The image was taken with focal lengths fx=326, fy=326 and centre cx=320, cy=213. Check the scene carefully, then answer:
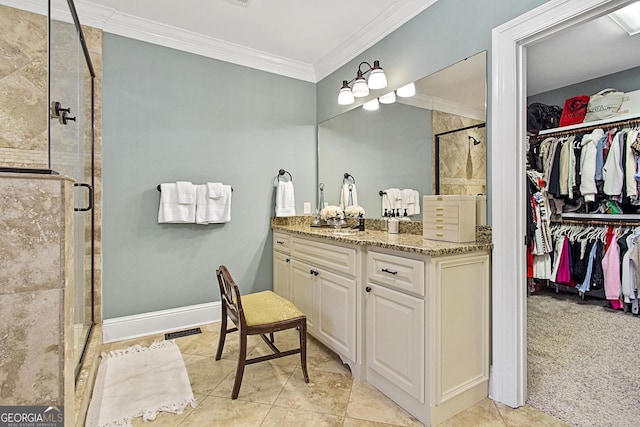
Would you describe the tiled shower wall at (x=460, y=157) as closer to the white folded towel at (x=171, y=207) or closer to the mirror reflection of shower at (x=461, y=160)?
the mirror reflection of shower at (x=461, y=160)

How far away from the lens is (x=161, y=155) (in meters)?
2.71

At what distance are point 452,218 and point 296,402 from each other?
1.34m

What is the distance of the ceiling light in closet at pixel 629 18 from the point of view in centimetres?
234

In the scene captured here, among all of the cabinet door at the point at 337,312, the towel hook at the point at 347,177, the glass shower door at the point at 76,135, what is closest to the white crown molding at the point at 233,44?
the glass shower door at the point at 76,135

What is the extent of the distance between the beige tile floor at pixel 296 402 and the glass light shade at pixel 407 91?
6.47 ft

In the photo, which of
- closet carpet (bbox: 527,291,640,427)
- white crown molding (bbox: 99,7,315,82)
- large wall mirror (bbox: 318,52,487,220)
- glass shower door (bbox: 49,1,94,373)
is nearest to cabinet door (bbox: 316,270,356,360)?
large wall mirror (bbox: 318,52,487,220)

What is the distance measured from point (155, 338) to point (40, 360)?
1712 millimetres

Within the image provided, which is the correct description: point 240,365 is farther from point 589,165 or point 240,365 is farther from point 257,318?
point 589,165

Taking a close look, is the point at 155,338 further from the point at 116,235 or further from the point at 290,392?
the point at 290,392

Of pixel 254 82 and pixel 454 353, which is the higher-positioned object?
pixel 254 82

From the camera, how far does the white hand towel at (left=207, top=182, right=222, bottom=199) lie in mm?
2791

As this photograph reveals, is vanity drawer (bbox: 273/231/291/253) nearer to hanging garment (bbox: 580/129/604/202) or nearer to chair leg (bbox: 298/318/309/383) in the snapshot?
chair leg (bbox: 298/318/309/383)

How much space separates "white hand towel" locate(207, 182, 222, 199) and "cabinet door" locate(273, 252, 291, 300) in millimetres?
773

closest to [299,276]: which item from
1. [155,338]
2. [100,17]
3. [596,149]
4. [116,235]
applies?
[155,338]
